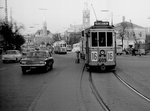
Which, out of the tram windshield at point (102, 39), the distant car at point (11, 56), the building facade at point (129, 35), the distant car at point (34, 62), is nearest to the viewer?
the distant car at point (34, 62)

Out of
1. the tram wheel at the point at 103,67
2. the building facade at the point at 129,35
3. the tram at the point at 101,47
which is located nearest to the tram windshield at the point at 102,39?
the tram at the point at 101,47

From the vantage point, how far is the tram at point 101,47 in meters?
18.3

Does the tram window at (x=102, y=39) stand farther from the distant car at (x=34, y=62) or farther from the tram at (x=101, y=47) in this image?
the distant car at (x=34, y=62)

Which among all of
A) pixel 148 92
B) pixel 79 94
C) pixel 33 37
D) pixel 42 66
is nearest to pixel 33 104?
pixel 79 94

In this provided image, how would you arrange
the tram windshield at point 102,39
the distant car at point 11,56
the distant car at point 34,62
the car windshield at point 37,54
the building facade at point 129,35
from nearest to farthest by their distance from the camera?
the distant car at point 34,62 → the tram windshield at point 102,39 → the car windshield at point 37,54 → the distant car at point 11,56 → the building facade at point 129,35

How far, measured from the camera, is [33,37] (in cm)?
19388

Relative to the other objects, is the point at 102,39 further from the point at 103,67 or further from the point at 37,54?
the point at 37,54

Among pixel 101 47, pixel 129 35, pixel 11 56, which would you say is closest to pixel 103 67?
pixel 101 47

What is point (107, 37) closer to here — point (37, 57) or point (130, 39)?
point (37, 57)

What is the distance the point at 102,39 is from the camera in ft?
60.9

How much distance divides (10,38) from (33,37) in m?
138

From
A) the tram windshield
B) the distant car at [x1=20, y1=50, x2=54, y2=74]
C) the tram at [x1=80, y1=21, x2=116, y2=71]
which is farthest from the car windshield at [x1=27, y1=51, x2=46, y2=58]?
the tram windshield

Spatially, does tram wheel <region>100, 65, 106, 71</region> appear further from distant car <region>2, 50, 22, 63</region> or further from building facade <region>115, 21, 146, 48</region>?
building facade <region>115, 21, 146, 48</region>

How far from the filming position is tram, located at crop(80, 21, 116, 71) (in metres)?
18.3
